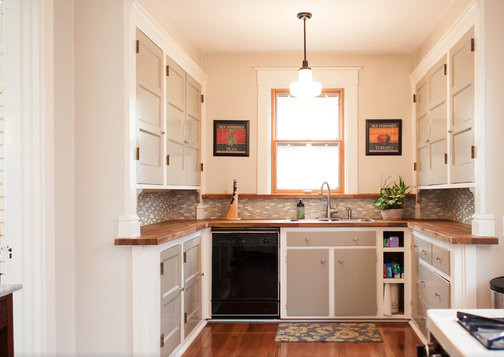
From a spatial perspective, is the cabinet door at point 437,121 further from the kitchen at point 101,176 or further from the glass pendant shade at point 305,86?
the glass pendant shade at point 305,86

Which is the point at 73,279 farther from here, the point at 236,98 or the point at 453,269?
the point at 236,98

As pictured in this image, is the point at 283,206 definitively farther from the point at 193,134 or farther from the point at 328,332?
the point at 328,332

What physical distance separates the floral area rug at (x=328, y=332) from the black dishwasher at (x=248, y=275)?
279 mm

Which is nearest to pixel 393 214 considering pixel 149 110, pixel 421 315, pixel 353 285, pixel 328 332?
pixel 353 285

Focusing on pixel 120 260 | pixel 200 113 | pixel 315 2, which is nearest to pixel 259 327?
pixel 120 260

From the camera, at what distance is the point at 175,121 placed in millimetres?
3652

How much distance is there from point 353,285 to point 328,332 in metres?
0.52

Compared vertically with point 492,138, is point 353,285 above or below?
below

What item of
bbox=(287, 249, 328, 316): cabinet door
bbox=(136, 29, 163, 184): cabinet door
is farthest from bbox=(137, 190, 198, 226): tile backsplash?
bbox=(287, 249, 328, 316): cabinet door

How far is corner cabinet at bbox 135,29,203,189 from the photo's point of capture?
9.52 feet

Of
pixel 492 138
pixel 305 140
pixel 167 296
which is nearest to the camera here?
pixel 492 138

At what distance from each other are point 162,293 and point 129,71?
1.47 meters

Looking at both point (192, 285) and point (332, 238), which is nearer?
point (192, 285)

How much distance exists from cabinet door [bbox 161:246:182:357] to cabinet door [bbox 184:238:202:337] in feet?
0.64
